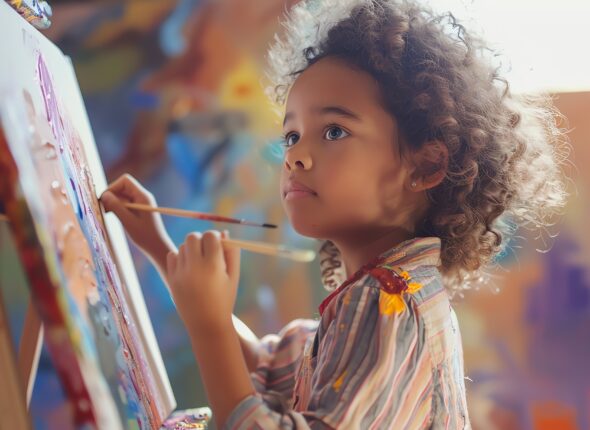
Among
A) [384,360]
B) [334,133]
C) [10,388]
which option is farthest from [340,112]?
[10,388]

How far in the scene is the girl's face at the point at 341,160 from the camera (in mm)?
958

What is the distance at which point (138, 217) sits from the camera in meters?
1.13

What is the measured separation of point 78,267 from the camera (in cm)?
76

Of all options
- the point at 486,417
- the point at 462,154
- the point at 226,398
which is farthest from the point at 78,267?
the point at 486,417

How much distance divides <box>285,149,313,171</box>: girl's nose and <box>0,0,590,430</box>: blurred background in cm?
105

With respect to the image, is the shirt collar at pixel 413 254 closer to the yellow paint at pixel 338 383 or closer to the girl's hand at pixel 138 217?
the yellow paint at pixel 338 383

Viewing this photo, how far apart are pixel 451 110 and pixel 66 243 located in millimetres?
609

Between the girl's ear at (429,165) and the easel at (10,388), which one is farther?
the girl's ear at (429,165)

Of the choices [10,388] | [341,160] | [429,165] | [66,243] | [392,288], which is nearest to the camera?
[10,388]

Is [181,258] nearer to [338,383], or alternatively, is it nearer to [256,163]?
[338,383]

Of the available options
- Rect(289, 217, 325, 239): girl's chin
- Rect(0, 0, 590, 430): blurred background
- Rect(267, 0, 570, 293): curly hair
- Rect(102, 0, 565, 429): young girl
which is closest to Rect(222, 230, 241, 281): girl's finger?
Rect(102, 0, 565, 429): young girl

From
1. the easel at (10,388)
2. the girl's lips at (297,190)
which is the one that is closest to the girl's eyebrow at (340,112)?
the girl's lips at (297,190)

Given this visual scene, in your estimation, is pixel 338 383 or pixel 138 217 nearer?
pixel 338 383

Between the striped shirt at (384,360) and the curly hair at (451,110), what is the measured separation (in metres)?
0.14
